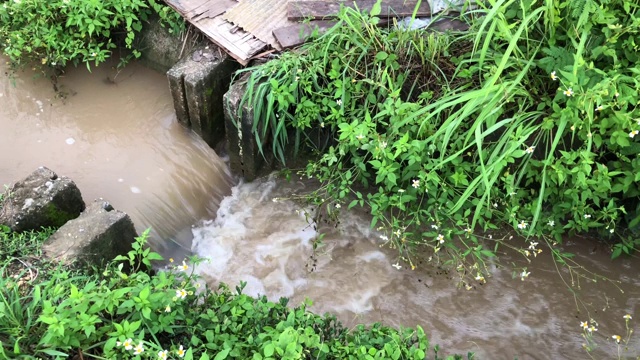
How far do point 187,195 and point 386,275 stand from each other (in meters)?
1.55

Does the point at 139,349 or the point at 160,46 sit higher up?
the point at 160,46

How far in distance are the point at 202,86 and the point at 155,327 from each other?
1838mm

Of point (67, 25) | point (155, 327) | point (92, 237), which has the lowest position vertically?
point (155, 327)

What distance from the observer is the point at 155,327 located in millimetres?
2377

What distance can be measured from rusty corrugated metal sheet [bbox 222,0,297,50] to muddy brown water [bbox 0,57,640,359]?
907 mm

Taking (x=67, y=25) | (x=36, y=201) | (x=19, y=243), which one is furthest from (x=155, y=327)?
(x=67, y=25)

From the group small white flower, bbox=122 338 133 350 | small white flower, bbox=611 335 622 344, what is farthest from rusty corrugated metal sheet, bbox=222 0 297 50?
small white flower, bbox=611 335 622 344

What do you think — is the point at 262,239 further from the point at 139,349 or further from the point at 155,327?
the point at 139,349

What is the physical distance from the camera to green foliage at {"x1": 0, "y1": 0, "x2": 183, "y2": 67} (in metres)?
3.84

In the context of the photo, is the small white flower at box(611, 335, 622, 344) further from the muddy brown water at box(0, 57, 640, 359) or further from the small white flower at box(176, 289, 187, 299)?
the small white flower at box(176, 289, 187, 299)

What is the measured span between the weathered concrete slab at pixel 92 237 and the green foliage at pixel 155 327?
5.4 inches

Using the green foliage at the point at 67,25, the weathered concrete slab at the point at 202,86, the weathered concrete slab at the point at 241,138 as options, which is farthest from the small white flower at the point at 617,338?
the green foliage at the point at 67,25

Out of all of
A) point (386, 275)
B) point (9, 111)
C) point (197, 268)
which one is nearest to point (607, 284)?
point (386, 275)

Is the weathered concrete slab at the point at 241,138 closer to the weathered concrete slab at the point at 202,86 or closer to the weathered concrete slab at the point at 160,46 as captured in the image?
the weathered concrete slab at the point at 202,86
